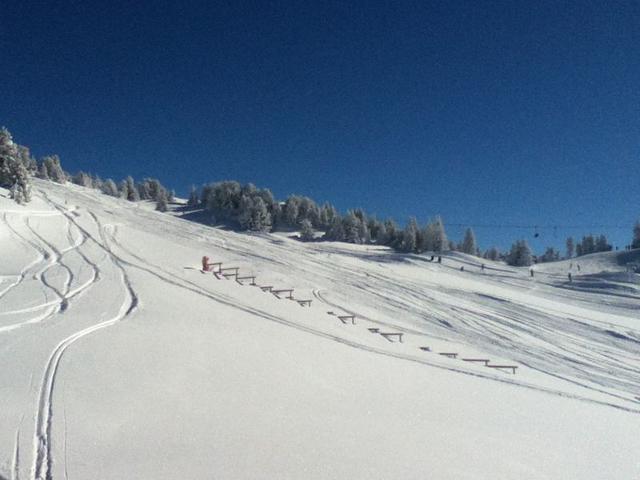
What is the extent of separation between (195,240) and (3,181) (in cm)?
2226

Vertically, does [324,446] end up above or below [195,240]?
below

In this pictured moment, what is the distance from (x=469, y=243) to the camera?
8706 cm

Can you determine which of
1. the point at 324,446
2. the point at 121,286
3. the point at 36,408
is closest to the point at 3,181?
the point at 121,286

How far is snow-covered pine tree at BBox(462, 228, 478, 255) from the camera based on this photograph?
86.4 meters

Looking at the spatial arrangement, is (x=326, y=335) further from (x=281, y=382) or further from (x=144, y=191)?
(x=144, y=191)

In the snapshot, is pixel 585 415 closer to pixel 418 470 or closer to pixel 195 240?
pixel 418 470

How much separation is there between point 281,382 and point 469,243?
8714 centimetres

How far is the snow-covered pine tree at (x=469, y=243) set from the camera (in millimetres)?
86438

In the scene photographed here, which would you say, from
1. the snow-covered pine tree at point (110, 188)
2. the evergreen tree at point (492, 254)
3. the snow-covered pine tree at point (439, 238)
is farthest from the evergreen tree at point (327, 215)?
the snow-covered pine tree at point (110, 188)

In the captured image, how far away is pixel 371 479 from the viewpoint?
4523mm

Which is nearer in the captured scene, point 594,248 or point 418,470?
point 418,470

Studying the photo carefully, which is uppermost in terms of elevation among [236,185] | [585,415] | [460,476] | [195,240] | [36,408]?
[236,185]

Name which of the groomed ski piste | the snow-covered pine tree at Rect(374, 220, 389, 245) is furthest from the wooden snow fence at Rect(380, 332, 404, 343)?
the snow-covered pine tree at Rect(374, 220, 389, 245)

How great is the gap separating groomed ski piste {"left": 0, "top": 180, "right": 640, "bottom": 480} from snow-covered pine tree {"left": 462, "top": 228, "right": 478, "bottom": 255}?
63.6 meters
